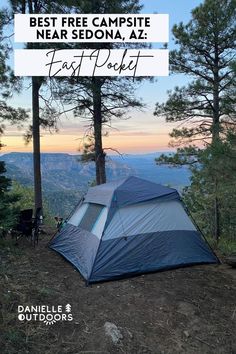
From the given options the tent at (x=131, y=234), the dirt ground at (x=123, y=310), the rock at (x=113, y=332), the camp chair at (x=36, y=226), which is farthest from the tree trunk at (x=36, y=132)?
the rock at (x=113, y=332)

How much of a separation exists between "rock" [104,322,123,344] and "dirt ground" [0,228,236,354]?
0.09 ft

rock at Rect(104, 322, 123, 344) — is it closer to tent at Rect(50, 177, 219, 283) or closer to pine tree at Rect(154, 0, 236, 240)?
tent at Rect(50, 177, 219, 283)

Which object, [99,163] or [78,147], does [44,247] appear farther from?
[78,147]

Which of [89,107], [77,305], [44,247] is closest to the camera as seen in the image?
[77,305]

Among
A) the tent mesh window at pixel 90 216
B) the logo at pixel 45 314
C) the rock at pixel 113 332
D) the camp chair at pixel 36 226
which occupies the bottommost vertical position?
the rock at pixel 113 332

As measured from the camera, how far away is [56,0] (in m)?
13.5

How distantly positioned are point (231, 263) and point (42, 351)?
5.42m

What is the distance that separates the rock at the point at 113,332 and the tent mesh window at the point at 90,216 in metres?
3.36

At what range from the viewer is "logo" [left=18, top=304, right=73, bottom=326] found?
5565mm

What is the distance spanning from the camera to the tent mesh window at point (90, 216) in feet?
28.9

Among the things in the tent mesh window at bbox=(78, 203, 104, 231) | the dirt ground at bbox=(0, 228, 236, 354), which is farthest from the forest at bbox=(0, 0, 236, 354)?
the tent mesh window at bbox=(78, 203, 104, 231)

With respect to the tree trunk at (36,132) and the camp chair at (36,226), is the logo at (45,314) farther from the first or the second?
the tree trunk at (36,132)

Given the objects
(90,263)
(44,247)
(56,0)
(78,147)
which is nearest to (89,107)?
(78,147)

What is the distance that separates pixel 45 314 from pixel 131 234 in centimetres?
305
